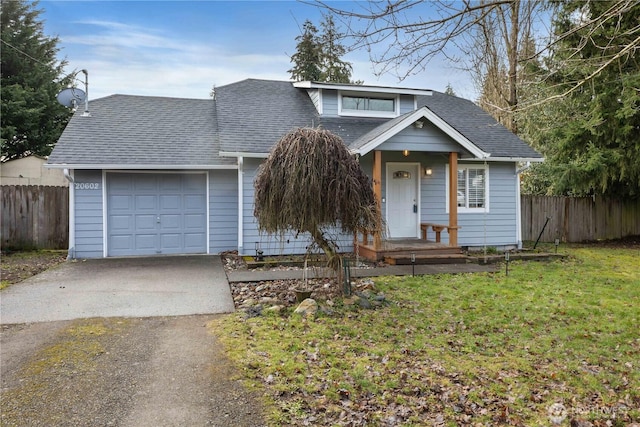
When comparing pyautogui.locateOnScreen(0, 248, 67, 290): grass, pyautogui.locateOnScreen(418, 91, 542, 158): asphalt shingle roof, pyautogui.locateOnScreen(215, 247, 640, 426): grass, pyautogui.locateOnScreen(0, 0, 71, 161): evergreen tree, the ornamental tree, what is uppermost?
pyautogui.locateOnScreen(0, 0, 71, 161): evergreen tree

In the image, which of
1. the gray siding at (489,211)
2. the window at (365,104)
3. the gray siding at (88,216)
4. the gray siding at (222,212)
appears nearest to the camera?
the gray siding at (88,216)

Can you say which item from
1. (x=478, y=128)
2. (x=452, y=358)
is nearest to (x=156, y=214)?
(x=452, y=358)

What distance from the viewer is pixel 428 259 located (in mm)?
9859

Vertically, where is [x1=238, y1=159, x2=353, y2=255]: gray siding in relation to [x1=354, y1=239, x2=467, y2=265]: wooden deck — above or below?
above

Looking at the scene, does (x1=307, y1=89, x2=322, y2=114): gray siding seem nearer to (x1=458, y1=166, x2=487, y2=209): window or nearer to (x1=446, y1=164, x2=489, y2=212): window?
(x1=446, y1=164, x2=489, y2=212): window

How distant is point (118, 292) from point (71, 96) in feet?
25.0

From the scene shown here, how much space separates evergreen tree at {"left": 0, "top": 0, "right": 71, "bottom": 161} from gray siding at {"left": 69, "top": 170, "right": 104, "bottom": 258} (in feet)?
35.6

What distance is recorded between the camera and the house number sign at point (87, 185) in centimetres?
1040

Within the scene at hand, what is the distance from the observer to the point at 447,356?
4480 millimetres

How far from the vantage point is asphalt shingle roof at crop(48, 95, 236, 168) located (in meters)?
10.4

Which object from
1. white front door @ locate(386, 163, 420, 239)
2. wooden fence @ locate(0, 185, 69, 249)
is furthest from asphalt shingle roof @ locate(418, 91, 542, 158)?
wooden fence @ locate(0, 185, 69, 249)

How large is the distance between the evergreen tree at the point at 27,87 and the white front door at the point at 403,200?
1647 centimetres

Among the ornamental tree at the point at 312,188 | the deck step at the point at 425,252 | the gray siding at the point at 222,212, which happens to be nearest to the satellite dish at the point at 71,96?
the gray siding at the point at 222,212

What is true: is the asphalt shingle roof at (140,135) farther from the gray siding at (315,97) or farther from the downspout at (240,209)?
the gray siding at (315,97)
